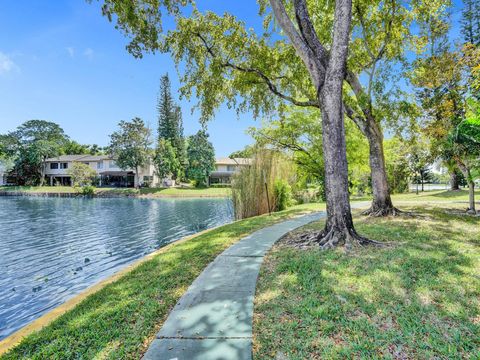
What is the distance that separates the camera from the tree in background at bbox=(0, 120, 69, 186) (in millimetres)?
48562

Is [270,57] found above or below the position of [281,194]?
above

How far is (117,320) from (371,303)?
320 cm

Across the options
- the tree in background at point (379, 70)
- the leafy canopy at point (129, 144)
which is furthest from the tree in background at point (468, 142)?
the leafy canopy at point (129, 144)

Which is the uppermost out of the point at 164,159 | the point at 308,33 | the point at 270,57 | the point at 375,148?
the point at 270,57

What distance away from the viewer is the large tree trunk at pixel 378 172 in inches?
366

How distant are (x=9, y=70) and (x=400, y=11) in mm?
22308

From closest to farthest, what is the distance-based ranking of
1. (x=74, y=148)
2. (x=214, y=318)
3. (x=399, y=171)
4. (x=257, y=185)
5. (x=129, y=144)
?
(x=214, y=318)
(x=257, y=185)
(x=399, y=171)
(x=129, y=144)
(x=74, y=148)

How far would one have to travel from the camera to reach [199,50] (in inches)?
382

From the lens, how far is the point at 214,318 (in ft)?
10.6

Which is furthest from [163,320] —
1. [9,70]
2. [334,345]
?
[9,70]

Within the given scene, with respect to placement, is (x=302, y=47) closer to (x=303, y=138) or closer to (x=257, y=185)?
(x=257, y=185)

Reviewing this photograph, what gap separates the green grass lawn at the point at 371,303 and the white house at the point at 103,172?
45.4 metres

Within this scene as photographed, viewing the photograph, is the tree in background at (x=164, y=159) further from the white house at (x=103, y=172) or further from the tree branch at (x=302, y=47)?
the tree branch at (x=302, y=47)

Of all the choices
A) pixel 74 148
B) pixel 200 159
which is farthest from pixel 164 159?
pixel 74 148
